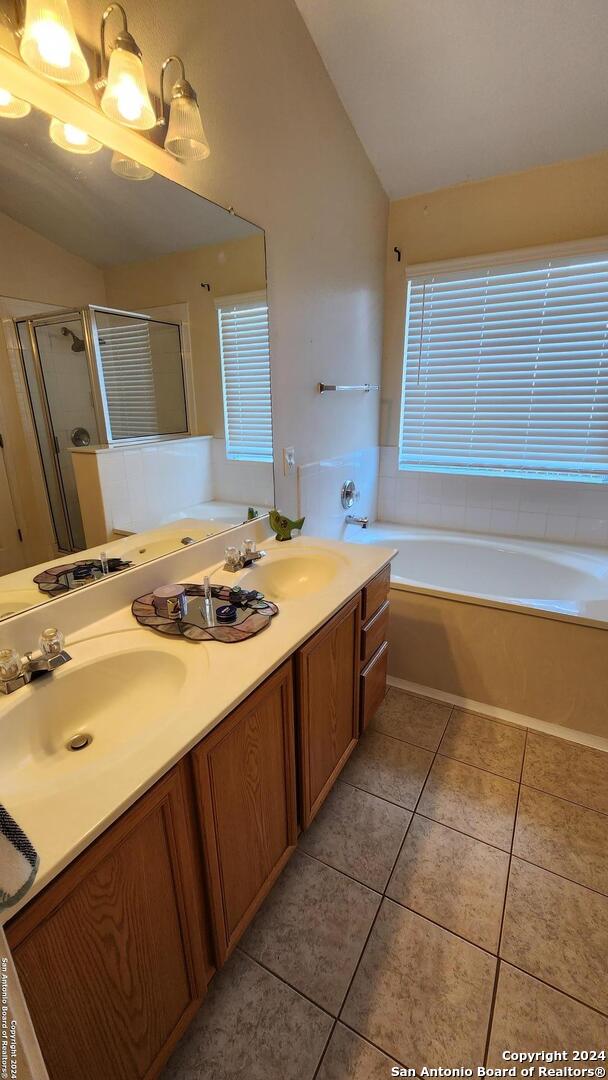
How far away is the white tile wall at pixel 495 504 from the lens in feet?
8.32

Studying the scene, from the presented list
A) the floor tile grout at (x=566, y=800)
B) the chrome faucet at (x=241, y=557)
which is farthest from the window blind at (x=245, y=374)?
the floor tile grout at (x=566, y=800)

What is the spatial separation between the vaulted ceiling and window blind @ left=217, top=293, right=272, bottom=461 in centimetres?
111

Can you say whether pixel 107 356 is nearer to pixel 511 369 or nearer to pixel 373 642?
pixel 373 642

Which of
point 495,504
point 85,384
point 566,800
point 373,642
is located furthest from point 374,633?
point 495,504

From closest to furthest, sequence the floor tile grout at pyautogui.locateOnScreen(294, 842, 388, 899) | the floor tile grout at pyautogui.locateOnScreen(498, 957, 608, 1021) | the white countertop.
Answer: the white countertop < the floor tile grout at pyautogui.locateOnScreen(498, 957, 608, 1021) < the floor tile grout at pyautogui.locateOnScreen(294, 842, 388, 899)

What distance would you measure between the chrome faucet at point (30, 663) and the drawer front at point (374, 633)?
0.95m

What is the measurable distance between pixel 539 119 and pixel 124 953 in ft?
10.5

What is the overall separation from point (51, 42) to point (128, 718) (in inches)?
54.9

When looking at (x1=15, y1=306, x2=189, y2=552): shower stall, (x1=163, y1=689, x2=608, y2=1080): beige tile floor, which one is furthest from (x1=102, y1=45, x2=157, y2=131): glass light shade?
(x1=163, y1=689, x2=608, y2=1080): beige tile floor

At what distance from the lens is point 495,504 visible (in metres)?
2.77

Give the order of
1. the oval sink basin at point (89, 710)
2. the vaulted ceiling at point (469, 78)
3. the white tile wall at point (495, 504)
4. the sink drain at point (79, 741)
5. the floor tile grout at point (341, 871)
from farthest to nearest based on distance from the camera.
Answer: the white tile wall at point (495, 504), the vaulted ceiling at point (469, 78), the floor tile grout at point (341, 871), the sink drain at point (79, 741), the oval sink basin at point (89, 710)

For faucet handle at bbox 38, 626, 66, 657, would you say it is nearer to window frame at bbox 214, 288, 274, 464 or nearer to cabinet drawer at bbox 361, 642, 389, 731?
window frame at bbox 214, 288, 274, 464

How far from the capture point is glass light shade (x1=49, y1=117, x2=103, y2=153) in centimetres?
100

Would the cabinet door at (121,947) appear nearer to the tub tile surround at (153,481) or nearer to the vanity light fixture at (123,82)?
the tub tile surround at (153,481)
